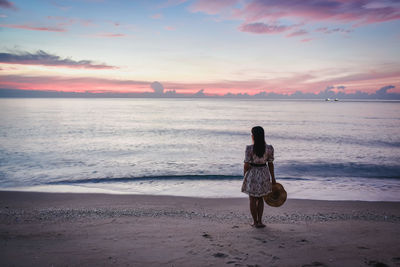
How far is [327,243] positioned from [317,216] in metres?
2.12

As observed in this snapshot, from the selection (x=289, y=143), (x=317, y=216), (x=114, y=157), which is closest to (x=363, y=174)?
(x=317, y=216)

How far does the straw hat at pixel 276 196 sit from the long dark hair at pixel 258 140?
102 centimetres

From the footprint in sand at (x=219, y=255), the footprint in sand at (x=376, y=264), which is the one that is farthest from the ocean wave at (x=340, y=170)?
the footprint in sand at (x=219, y=255)

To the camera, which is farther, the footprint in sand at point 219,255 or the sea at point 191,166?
the sea at point 191,166

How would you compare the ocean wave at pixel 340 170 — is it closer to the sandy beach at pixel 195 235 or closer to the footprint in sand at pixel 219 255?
the sandy beach at pixel 195 235

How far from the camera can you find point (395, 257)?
459 centimetres

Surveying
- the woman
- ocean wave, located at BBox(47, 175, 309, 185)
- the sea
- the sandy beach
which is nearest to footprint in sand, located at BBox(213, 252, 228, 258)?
the sandy beach

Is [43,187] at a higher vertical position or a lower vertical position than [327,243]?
lower

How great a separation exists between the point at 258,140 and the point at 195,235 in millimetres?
2488

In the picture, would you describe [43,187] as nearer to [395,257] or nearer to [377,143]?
[395,257]

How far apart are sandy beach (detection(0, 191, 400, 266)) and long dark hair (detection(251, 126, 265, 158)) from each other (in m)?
1.84

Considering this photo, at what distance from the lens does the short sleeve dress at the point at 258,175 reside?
5719 millimetres

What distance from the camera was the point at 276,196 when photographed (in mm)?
6070

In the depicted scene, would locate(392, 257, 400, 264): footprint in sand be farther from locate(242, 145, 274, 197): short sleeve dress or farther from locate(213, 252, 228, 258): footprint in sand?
locate(213, 252, 228, 258): footprint in sand
